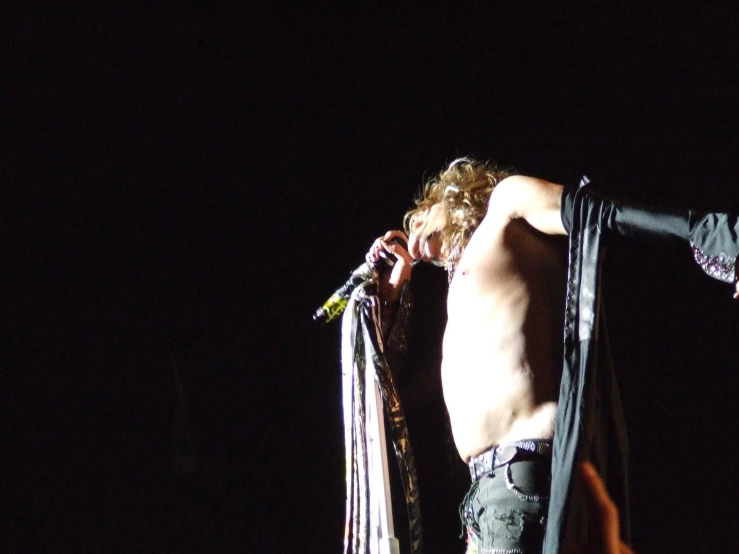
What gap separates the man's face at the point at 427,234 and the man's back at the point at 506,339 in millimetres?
211

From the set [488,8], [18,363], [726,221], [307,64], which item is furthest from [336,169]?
[726,221]

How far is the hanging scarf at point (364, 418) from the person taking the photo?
167cm

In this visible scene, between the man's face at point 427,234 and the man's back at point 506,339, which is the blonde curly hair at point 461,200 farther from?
the man's back at point 506,339

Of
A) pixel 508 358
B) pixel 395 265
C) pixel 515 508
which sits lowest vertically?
pixel 515 508

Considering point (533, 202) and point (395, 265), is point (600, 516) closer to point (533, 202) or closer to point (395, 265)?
point (533, 202)

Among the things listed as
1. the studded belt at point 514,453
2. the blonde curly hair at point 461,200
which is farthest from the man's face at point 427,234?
the studded belt at point 514,453

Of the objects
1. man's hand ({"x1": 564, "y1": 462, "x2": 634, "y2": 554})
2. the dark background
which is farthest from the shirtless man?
the dark background

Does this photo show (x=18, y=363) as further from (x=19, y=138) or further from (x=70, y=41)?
(x=70, y=41)

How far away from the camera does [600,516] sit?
47.0 inches

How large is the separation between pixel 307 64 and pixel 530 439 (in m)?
1.67

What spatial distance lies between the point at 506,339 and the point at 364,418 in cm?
49

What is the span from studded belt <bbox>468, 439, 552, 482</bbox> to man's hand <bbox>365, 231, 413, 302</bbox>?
0.62 metres

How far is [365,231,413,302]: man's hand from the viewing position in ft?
6.34

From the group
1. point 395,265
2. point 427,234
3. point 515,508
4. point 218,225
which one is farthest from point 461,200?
point 218,225
